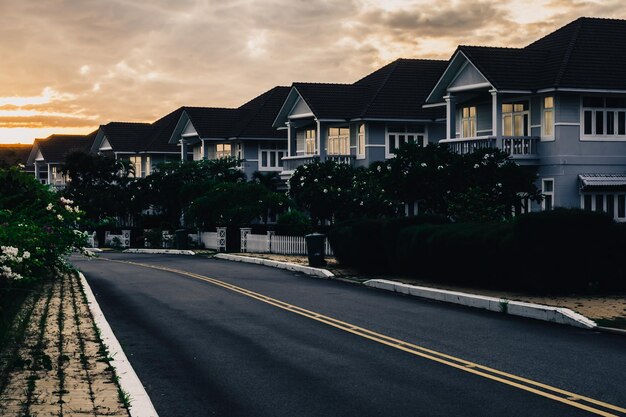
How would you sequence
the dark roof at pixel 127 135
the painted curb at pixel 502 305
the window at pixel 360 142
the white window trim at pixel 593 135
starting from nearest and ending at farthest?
the painted curb at pixel 502 305 < the white window trim at pixel 593 135 < the window at pixel 360 142 < the dark roof at pixel 127 135

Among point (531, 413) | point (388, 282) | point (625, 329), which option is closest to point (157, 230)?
point (388, 282)

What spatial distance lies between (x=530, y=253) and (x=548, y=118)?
1868 centimetres

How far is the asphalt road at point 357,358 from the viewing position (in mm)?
9891

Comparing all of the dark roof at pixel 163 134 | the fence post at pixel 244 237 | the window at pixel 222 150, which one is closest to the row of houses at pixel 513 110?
the fence post at pixel 244 237

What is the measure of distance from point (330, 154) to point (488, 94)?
13.5 m

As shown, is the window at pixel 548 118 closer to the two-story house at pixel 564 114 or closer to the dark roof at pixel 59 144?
the two-story house at pixel 564 114

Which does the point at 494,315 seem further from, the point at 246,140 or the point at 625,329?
the point at 246,140

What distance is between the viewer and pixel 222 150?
6819 centimetres

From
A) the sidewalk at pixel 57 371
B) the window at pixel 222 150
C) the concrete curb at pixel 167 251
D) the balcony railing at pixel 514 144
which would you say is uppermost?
the window at pixel 222 150

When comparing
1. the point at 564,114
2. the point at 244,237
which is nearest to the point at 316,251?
the point at 564,114

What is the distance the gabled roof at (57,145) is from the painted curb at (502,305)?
8137 centimetres

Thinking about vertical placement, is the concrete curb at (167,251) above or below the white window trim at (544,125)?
below

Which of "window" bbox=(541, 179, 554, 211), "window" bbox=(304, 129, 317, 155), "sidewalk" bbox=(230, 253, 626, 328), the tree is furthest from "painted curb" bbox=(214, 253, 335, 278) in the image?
the tree

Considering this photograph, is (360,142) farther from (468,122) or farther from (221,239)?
(221,239)
